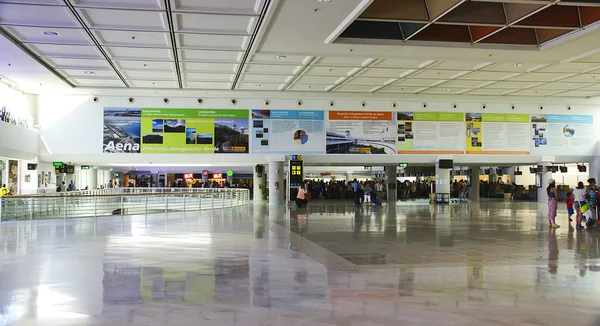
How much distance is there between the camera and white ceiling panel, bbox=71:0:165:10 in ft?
42.2

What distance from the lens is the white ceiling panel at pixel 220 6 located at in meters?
12.9

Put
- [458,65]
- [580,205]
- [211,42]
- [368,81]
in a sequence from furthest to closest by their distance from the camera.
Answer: [368,81]
[458,65]
[211,42]
[580,205]

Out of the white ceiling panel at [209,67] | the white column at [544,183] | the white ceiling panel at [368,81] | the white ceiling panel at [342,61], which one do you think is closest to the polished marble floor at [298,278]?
the white ceiling panel at [342,61]

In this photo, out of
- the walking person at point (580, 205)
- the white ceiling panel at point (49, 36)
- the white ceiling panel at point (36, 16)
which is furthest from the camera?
the white ceiling panel at point (49, 36)

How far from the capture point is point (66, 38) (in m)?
16.1

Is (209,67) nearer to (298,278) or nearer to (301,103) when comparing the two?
(301,103)

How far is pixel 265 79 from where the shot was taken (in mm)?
22938

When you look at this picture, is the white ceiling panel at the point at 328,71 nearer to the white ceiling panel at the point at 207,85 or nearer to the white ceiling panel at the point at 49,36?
the white ceiling panel at the point at 207,85

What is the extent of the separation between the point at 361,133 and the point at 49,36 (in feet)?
54.6

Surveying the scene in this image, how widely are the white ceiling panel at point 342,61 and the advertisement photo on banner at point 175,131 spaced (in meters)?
8.18

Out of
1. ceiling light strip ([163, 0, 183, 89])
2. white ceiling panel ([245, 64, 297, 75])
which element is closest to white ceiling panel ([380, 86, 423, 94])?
white ceiling panel ([245, 64, 297, 75])

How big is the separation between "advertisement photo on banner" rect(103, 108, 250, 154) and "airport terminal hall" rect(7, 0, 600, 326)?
0.07 m

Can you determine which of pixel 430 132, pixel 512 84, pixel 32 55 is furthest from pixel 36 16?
pixel 430 132

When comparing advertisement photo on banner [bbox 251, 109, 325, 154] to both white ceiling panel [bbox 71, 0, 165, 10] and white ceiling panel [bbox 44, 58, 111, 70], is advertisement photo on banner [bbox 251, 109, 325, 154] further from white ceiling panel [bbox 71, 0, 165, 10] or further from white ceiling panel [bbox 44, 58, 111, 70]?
white ceiling panel [bbox 71, 0, 165, 10]
